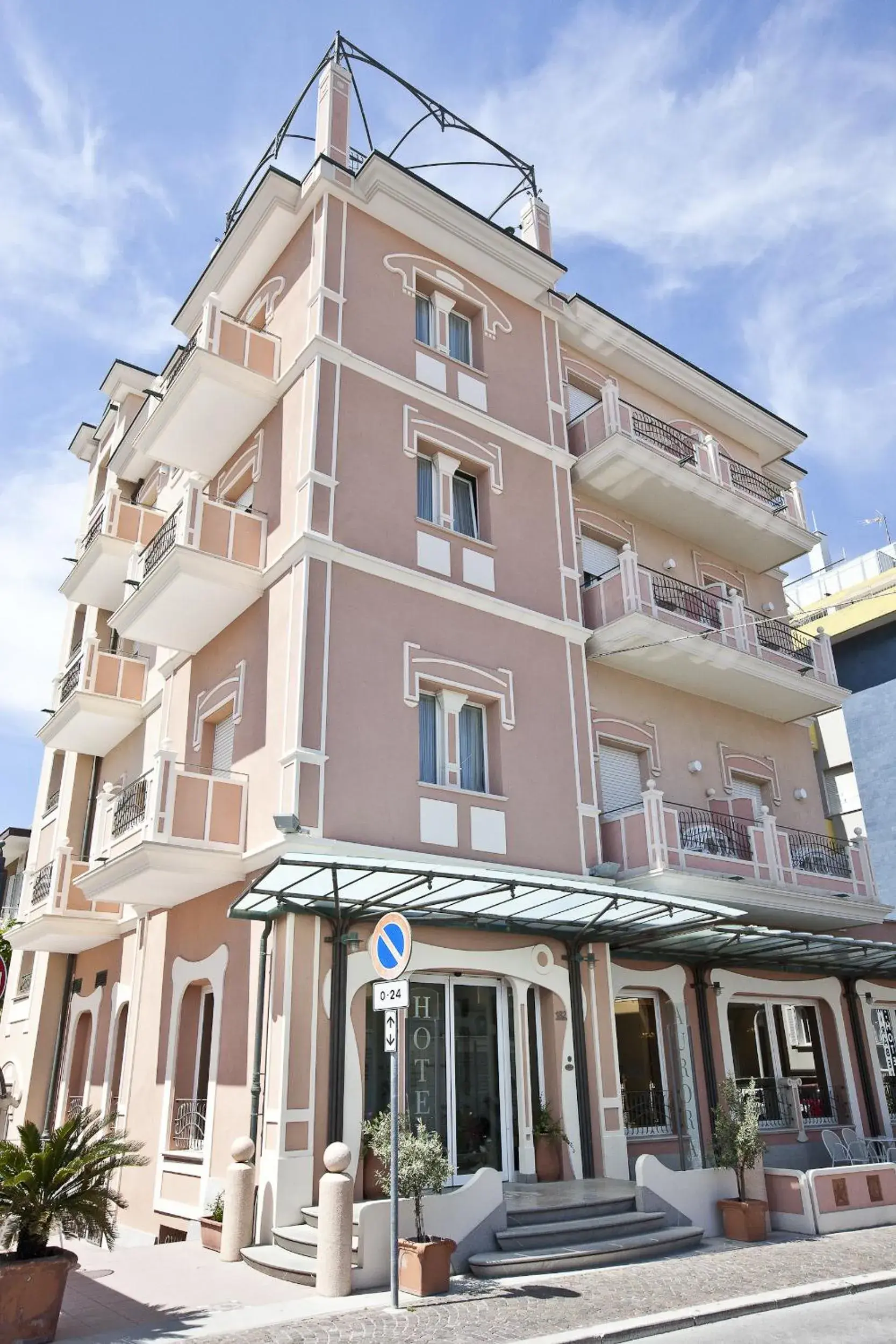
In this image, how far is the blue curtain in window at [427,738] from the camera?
13.3 metres

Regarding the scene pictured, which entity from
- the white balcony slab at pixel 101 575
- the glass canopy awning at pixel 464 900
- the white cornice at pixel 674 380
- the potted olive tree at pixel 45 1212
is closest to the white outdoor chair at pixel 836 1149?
the glass canopy awning at pixel 464 900

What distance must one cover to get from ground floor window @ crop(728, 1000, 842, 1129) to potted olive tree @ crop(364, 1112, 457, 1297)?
8816 mm

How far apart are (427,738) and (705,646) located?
19.3 feet

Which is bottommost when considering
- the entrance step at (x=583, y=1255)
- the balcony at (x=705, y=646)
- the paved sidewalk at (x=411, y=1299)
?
the paved sidewalk at (x=411, y=1299)

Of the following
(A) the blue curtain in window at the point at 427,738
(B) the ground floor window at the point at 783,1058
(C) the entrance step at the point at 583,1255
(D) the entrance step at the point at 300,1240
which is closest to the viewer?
(C) the entrance step at the point at 583,1255

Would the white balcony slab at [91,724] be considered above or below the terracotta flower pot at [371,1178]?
above

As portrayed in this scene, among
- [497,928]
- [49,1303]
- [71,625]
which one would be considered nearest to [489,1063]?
[497,928]

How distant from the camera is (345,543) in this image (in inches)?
525

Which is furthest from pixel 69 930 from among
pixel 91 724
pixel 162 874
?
pixel 162 874

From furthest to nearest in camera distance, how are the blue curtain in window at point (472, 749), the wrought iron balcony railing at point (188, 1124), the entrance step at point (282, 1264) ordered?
the blue curtain in window at point (472, 749) < the wrought iron balcony railing at point (188, 1124) < the entrance step at point (282, 1264)

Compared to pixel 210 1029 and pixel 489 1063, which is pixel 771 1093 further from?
pixel 210 1029

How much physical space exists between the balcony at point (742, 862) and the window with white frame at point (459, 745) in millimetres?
2501

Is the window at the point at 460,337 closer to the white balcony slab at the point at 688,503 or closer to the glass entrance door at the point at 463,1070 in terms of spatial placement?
the white balcony slab at the point at 688,503

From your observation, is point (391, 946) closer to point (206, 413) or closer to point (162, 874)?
point (162, 874)
